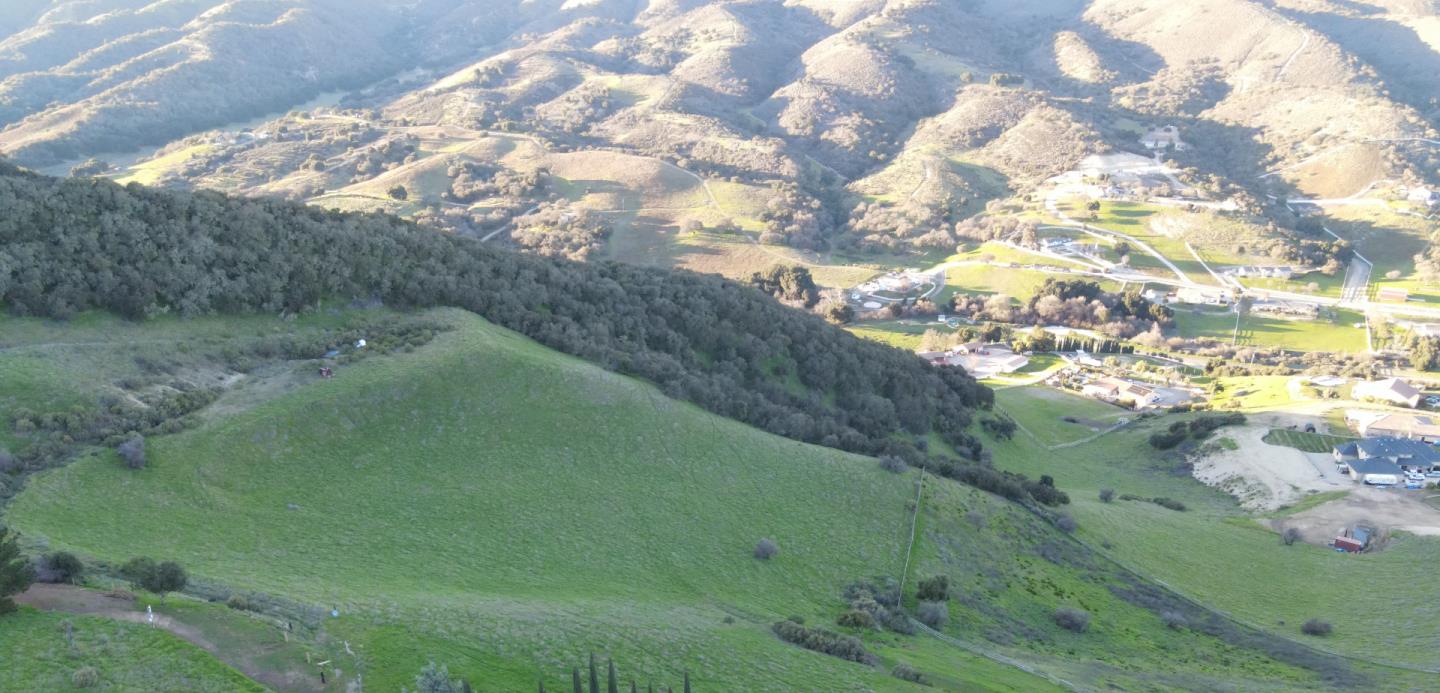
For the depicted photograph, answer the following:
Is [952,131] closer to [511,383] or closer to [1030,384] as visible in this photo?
[1030,384]

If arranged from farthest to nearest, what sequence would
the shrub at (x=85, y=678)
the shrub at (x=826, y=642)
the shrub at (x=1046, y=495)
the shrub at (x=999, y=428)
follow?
the shrub at (x=999, y=428) → the shrub at (x=1046, y=495) → the shrub at (x=826, y=642) → the shrub at (x=85, y=678)

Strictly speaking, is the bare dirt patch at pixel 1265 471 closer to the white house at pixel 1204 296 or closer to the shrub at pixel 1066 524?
the shrub at pixel 1066 524

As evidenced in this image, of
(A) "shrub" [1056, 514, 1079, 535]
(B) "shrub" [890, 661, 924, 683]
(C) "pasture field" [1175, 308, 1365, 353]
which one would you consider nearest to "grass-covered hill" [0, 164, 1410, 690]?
(A) "shrub" [1056, 514, 1079, 535]

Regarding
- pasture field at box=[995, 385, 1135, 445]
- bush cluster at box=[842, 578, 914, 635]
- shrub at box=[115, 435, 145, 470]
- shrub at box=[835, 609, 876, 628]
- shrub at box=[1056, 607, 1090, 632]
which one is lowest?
pasture field at box=[995, 385, 1135, 445]

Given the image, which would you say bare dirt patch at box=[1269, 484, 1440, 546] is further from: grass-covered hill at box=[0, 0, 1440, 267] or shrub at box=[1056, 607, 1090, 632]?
grass-covered hill at box=[0, 0, 1440, 267]

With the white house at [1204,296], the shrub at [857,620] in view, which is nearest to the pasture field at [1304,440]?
the shrub at [857,620]

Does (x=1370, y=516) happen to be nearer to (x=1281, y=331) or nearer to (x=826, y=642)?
(x=826, y=642)

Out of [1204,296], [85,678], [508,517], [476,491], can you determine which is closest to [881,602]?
[508,517]
